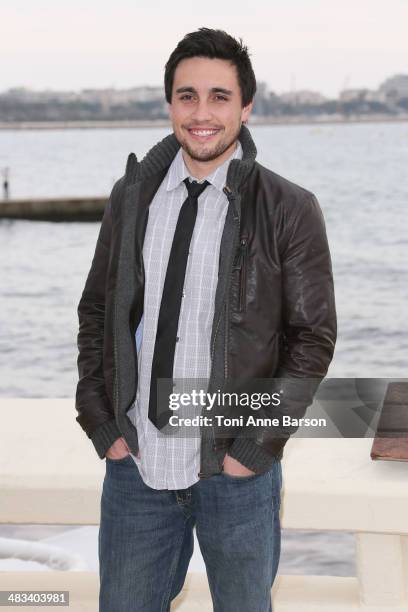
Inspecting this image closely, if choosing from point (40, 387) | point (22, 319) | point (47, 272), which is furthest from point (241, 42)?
point (47, 272)

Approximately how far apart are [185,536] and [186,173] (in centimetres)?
95

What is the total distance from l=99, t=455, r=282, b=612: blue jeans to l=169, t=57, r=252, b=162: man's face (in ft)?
2.72

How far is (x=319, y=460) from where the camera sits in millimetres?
3354

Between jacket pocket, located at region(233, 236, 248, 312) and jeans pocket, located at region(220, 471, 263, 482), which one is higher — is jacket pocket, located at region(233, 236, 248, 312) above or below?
above

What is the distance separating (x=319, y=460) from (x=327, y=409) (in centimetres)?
32

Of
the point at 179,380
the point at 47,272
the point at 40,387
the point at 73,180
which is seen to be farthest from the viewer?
the point at 73,180

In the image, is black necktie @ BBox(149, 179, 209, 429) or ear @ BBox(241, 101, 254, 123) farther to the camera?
ear @ BBox(241, 101, 254, 123)

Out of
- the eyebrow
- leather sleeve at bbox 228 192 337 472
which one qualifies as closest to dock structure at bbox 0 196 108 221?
the eyebrow

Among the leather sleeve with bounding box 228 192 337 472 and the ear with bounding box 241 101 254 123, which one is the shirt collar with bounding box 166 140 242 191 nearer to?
the ear with bounding box 241 101 254 123

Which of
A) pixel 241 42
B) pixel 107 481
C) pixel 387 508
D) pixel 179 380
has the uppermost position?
pixel 241 42

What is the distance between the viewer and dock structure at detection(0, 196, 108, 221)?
50656 millimetres

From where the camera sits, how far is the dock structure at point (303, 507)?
313 cm

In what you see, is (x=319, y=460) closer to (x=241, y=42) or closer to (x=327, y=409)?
(x=327, y=409)

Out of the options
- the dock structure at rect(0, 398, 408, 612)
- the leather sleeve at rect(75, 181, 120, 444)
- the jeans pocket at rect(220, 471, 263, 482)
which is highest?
the leather sleeve at rect(75, 181, 120, 444)
